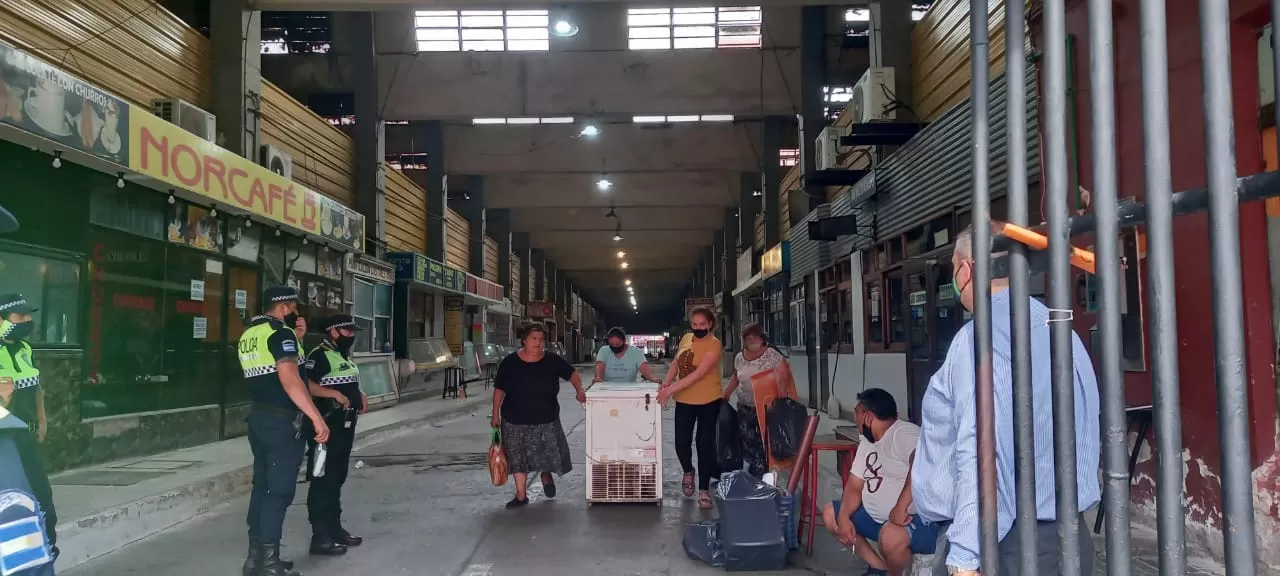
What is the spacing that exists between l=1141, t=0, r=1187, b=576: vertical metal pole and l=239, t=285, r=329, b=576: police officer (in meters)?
4.58

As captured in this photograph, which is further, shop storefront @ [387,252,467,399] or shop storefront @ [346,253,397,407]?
shop storefront @ [387,252,467,399]

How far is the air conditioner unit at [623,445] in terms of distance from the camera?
24.8 ft

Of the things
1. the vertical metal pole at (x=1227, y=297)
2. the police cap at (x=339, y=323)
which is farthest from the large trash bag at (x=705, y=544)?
the vertical metal pole at (x=1227, y=297)

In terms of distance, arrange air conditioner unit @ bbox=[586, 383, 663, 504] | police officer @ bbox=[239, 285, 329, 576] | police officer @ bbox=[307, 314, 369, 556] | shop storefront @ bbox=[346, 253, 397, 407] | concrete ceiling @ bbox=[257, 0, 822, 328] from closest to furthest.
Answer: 1. police officer @ bbox=[239, 285, 329, 576]
2. police officer @ bbox=[307, 314, 369, 556]
3. air conditioner unit @ bbox=[586, 383, 663, 504]
4. shop storefront @ bbox=[346, 253, 397, 407]
5. concrete ceiling @ bbox=[257, 0, 822, 328]

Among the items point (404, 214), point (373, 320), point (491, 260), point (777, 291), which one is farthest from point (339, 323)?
point (491, 260)

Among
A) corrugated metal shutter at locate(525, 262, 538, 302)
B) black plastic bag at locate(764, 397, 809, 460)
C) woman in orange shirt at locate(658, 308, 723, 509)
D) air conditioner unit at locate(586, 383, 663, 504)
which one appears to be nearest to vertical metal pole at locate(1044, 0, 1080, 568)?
black plastic bag at locate(764, 397, 809, 460)

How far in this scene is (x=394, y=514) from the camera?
24.5 ft

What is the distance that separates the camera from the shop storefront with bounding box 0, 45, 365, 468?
824 centimetres

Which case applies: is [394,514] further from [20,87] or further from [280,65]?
[280,65]

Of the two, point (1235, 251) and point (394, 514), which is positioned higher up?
point (1235, 251)

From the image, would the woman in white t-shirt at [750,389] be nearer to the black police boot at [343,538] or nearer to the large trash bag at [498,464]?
the large trash bag at [498,464]

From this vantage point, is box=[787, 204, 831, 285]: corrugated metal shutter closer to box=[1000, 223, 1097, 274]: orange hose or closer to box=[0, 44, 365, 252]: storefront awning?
box=[0, 44, 365, 252]: storefront awning

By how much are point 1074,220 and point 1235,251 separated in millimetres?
451

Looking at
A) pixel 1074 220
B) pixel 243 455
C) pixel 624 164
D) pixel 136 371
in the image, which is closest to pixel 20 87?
pixel 136 371
